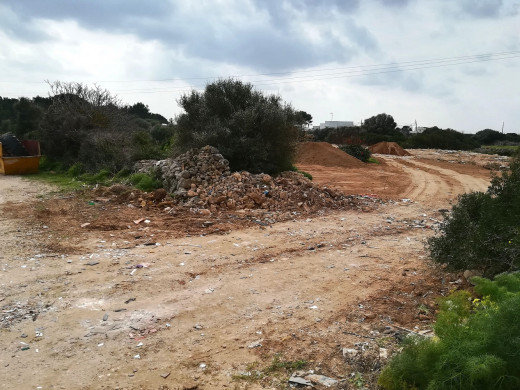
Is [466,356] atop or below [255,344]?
atop

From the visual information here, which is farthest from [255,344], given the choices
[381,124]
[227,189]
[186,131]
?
[381,124]

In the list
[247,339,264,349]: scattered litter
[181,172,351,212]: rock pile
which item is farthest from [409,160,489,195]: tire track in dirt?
[247,339,264,349]: scattered litter

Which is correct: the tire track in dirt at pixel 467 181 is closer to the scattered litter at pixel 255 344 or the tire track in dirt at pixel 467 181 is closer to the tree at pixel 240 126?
the tree at pixel 240 126

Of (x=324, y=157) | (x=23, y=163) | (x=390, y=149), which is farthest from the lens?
(x=390, y=149)

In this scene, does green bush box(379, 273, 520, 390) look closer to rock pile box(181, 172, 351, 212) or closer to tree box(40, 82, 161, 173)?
rock pile box(181, 172, 351, 212)

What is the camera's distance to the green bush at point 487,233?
4781 millimetres

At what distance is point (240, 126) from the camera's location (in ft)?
42.7

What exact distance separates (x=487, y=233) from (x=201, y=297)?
3372 millimetres

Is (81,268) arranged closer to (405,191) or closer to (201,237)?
(201,237)

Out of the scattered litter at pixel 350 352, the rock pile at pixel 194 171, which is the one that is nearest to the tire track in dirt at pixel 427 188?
the rock pile at pixel 194 171

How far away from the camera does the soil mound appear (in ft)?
74.7

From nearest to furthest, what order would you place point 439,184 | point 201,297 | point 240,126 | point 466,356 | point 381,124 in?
point 466,356 → point 201,297 → point 240,126 → point 439,184 → point 381,124

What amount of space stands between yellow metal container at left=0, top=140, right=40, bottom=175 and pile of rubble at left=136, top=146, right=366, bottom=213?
25.3 feet

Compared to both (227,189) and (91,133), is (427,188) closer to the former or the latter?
(227,189)
